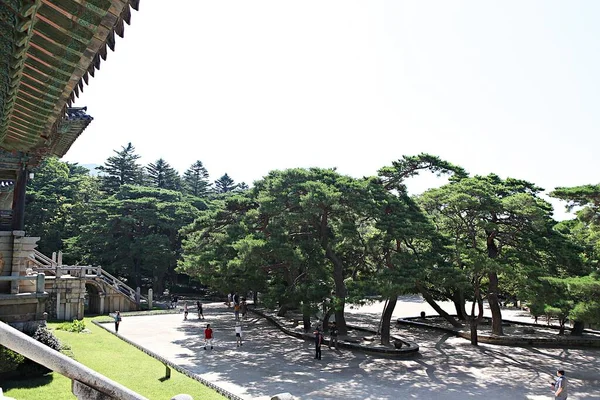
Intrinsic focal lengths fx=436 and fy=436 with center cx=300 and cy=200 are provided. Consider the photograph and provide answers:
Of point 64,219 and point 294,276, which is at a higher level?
point 64,219

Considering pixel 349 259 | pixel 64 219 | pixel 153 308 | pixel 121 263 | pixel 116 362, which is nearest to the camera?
pixel 116 362

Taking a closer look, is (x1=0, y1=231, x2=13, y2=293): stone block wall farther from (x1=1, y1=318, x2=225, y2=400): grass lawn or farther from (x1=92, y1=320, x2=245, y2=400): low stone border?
(x1=92, y1=320, x2=245, y2=400): low stone border

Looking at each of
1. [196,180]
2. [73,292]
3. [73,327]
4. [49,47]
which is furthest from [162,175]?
[49,47]

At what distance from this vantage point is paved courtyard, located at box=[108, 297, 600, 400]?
50.6 ft

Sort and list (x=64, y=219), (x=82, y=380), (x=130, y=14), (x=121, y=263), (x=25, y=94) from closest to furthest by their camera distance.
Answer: (x=82, y=380) < (x=130, y=14) < (x=25, y=94) < (x=121, y=263) < (x=64, y=219)

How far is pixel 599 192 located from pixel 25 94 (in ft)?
60.5

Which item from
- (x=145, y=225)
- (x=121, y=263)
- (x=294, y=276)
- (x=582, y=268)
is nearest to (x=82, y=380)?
(x=294, y=276)

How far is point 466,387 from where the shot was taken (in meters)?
16.1

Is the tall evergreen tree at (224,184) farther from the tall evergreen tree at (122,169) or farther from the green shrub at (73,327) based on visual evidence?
the green shrub at (73,327)

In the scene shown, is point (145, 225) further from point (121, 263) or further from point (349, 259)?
point (349, 259)

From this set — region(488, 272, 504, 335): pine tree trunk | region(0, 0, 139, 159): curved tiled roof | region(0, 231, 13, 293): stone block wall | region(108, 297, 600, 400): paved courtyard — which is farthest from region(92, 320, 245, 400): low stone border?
region(488, 272, 504, 335): pine tree trunk

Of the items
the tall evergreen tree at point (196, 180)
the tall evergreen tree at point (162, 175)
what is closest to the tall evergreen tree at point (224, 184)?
the tall evergreen tree at point (196, 180)

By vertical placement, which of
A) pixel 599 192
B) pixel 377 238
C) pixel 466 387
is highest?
pixel 599 192

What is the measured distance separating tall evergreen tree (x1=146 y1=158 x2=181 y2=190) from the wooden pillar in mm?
54719
